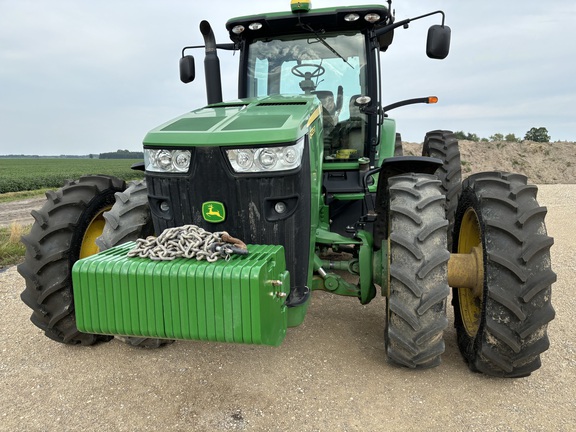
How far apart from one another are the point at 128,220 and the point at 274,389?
5.07 feet

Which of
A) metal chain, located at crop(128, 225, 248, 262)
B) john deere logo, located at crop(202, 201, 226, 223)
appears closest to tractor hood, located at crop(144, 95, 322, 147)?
john deere logo, located at crop(202, 201, 226, 223)

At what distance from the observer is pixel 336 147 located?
471cm

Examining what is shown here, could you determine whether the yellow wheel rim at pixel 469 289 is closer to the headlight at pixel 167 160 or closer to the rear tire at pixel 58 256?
the headlight at pixel 167 160

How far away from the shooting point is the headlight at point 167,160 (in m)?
2.88

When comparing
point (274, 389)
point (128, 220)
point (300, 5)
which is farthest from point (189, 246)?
point (300, 5)

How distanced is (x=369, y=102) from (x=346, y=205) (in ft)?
3.33

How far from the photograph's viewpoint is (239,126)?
9.43 feet

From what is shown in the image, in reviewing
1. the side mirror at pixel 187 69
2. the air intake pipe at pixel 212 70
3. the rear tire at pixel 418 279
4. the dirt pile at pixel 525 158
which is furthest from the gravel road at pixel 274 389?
the dirt pile at pixel 525 158

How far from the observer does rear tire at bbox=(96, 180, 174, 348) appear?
10.7 feet

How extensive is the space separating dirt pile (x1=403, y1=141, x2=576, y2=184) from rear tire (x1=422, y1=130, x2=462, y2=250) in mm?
19130

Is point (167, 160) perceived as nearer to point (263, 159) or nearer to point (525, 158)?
point (263, 159)

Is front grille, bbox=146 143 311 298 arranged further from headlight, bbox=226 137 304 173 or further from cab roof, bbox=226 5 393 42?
cab roof, bbox=226 5 393 42

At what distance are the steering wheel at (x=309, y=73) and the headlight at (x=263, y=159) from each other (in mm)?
2165

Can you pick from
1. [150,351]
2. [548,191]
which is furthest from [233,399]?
[548,191]
